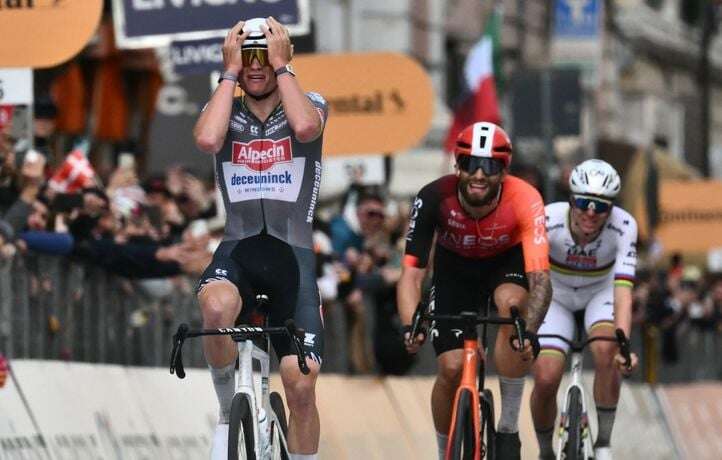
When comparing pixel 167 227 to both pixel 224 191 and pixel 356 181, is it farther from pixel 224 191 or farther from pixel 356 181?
pixel 224 191

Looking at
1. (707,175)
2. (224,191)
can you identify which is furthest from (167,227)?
(707,175)

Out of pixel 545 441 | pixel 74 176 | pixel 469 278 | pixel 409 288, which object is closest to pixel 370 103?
pixel 74 176

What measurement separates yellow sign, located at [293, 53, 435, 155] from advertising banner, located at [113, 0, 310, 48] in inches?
128

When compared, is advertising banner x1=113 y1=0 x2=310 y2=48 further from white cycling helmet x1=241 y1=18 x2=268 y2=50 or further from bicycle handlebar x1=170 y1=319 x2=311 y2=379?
bicycle handlebar x1=170 y1=319 x2=311 y2=379

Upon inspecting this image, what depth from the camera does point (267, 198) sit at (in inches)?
423

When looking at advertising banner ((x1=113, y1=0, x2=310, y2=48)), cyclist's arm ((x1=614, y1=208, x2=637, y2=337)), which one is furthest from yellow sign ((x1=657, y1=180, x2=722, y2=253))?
cyclist's arm ((x1=614, y1=208, x2=637, y2=337))

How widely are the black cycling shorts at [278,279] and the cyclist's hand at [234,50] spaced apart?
2.75ft

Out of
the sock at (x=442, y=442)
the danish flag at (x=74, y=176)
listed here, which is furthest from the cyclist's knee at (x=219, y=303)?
the danish flag at (x=74, y=176)

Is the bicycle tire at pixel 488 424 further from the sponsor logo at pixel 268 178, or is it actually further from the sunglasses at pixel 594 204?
the sponsor logo at pixel 268 178

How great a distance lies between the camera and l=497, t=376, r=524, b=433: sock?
12641 mm

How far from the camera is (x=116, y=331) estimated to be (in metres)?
14.4

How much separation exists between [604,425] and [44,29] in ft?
14.3

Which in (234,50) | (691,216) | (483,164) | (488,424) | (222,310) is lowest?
(691,216)

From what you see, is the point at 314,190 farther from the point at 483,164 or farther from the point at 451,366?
the point at 451,366
